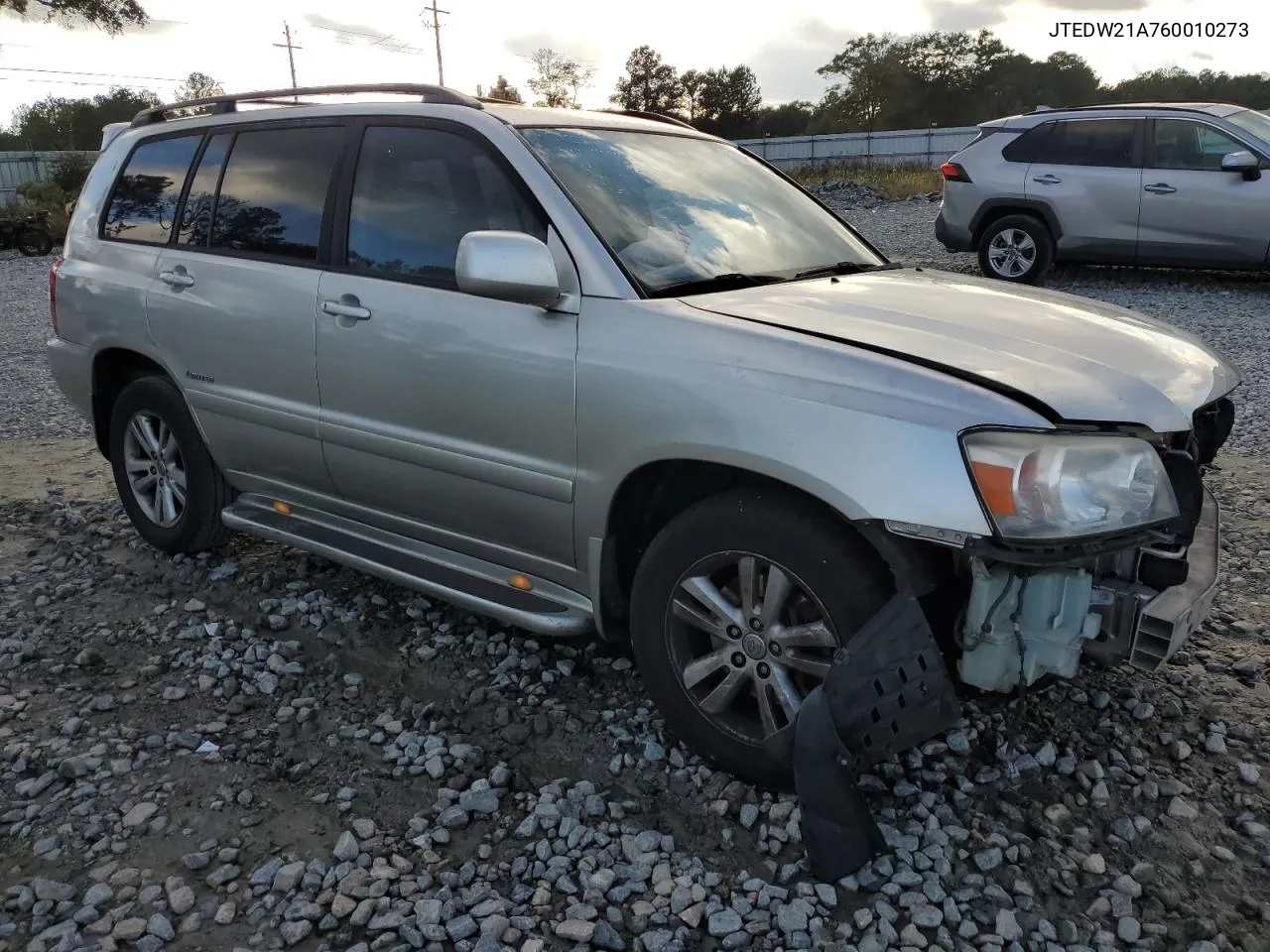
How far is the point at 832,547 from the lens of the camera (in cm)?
246

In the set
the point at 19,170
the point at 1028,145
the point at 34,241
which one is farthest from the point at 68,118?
the point at 1028,145

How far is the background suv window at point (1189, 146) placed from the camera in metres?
9.69

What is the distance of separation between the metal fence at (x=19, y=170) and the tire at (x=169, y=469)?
1171 inches

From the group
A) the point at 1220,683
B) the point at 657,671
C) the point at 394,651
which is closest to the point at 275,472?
the point at 394,651

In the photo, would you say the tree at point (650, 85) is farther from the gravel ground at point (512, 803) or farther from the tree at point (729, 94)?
the gravel ground at point (512, 803)

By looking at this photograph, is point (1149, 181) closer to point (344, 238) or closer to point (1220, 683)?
point (1220, 683)

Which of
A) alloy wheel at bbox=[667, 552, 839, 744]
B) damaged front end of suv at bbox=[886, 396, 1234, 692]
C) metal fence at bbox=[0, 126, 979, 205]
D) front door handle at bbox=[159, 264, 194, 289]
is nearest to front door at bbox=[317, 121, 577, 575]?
alloy wheel at bbox=[667, 552, 839, 744]

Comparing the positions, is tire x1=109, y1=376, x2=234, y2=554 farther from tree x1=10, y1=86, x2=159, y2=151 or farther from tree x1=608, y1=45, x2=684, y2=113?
tree x1=608, y1=45, x2=684, y2=113

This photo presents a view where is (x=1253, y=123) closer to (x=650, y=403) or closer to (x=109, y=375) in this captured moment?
(x=650, y=403)

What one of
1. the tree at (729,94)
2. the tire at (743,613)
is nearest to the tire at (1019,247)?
the tire at (743,613)

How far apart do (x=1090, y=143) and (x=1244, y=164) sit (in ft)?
4.81

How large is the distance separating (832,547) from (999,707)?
3.51 ft

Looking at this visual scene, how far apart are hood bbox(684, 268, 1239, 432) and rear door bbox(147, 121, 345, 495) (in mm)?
1616

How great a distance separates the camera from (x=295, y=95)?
13.2ft
